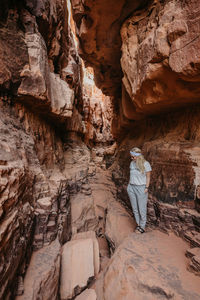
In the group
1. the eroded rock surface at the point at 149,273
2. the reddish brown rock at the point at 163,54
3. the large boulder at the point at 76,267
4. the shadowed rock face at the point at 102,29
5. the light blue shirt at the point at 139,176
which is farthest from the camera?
the shadowed rock face at the point at 102,29

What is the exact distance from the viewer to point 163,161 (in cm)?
404

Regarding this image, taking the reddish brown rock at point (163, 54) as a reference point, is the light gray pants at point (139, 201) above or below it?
below

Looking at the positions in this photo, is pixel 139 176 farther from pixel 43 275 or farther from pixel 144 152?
pixel 43 275

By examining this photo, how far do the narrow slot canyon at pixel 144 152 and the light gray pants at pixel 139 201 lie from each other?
469 mm

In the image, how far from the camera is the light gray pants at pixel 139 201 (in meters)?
3.32

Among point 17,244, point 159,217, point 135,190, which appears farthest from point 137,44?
point 17,244

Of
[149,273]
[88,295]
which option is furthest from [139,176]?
[88,295]

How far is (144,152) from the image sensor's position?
495cm

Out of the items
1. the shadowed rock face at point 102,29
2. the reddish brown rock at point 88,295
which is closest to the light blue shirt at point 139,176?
the reddish brown rock at point 88,295

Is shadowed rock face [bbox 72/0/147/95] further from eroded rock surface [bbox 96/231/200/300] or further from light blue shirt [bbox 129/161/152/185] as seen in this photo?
eroded rock surface [bbox 96/231/200/300]

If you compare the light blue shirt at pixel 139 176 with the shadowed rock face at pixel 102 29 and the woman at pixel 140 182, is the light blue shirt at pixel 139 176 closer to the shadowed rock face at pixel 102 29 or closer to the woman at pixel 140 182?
the woman at pixel 140 182

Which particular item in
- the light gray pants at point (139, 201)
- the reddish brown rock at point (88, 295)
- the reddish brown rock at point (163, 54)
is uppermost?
the reddish brown rock at point (163, 54)

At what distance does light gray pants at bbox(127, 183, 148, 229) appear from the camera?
3.32 m

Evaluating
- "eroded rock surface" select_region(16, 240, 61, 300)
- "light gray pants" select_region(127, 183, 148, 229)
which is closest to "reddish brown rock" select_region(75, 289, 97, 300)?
"eroded rock surface" select_region(16, 240, 61, 300)
